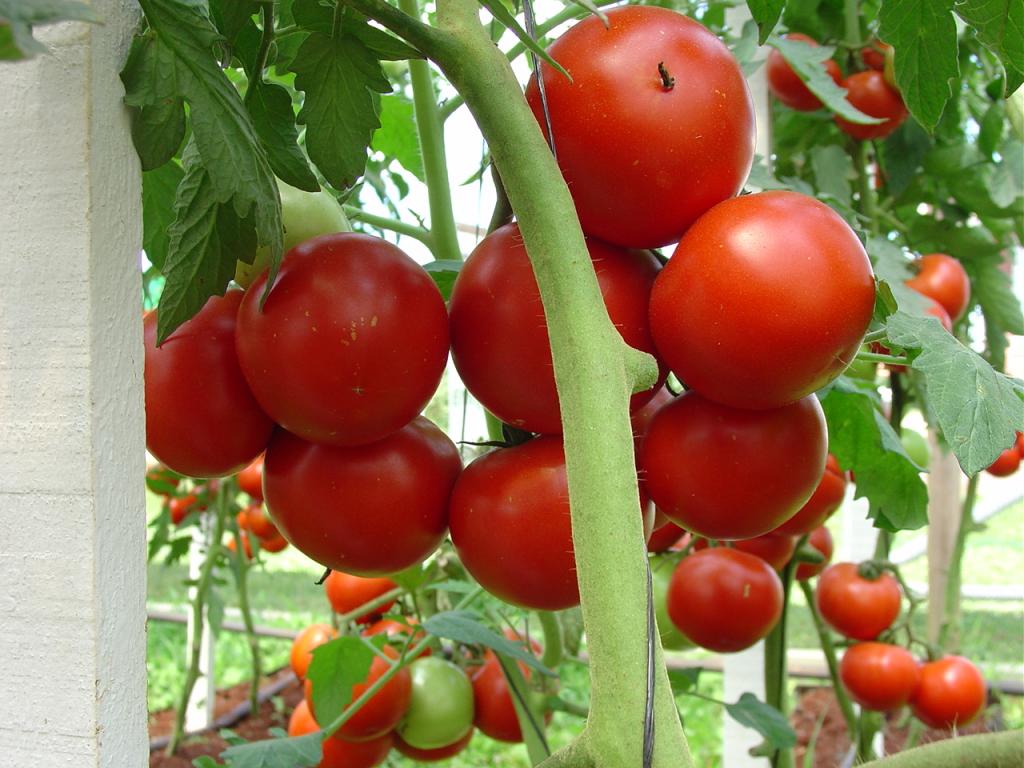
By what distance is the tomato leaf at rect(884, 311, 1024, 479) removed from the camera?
17.7 inches

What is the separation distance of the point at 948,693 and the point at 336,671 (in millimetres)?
1078

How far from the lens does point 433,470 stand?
0.57 metres

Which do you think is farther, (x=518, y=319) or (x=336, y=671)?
(x=336, y=671)

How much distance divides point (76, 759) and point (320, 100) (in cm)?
32

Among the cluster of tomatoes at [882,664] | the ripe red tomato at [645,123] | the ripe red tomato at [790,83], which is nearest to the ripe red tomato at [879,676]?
the cluster of tomatoes at [882,664]

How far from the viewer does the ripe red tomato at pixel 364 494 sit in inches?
21.8

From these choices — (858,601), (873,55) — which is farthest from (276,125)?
(858,601)

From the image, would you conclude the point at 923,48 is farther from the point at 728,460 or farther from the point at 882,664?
the point at 882,664

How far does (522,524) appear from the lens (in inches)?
20.8

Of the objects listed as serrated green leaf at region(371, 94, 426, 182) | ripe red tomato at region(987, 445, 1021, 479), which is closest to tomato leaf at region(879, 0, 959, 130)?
serrated green leaf at region(371, 94, 426, 182)

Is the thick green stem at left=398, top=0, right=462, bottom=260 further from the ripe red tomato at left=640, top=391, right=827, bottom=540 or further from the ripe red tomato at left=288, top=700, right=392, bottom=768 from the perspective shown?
the ripe red tomato at left=288, top=700, right=392, bottom=768

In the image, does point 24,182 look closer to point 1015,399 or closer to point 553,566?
point 553,566

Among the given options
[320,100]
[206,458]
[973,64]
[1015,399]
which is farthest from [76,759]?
[973,64]

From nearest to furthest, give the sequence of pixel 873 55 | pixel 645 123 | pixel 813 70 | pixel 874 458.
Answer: pixel 645 123 → pixel 874 458 → pixel 813 70 → pixel 873 55
